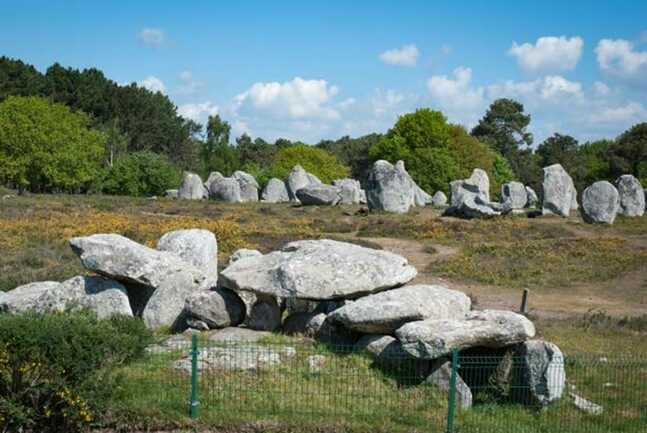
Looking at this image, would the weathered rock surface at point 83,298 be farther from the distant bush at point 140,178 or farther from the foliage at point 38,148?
the distant bush at point 140,178

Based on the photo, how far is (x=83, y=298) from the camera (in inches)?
671

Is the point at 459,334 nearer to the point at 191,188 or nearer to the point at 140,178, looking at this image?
the point at 191,188

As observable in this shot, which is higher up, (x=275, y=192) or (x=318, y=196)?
(x=318, y=196)

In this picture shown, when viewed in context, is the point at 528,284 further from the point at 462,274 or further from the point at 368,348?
the point at 368,348

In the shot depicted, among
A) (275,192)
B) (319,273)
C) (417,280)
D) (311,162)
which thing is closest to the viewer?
(319,273)

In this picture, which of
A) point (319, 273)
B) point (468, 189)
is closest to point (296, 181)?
point (468, 189)

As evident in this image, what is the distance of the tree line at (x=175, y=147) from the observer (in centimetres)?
6594

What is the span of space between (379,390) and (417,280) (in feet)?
45.8

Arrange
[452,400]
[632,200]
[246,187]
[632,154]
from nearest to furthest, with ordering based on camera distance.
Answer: [452,400] < [632,200] < [246,187] < [632,154]

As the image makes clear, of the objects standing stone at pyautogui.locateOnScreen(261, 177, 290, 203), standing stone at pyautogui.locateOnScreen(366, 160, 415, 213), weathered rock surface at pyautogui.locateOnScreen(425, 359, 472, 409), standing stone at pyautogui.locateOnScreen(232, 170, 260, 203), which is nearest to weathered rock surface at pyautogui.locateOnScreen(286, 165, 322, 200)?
standing stone at pyautogui.locateOnScreen(261, 177, 290, 203)

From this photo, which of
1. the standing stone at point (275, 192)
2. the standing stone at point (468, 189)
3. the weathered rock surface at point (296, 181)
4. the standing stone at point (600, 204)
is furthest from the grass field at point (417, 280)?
the weathered rock surface at point (296, 181)

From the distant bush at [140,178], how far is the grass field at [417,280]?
74.4 feet

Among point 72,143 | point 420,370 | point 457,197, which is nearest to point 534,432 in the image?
point 420,370

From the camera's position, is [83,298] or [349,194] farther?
[349,194]
